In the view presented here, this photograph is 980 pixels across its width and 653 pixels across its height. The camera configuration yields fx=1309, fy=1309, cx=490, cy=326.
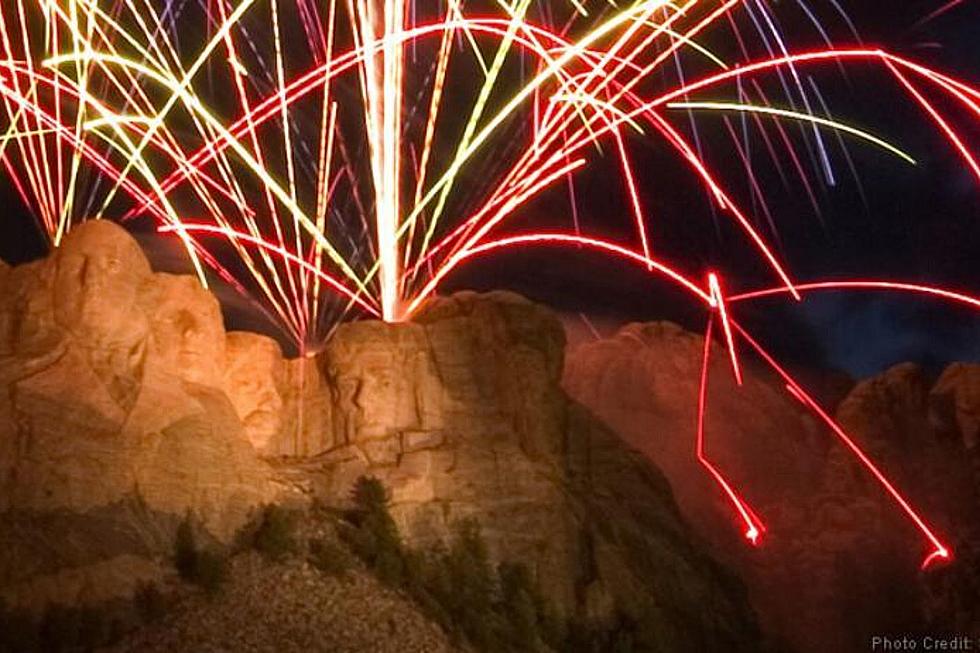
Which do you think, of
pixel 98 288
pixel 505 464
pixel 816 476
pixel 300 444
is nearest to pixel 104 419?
pixel 98 288

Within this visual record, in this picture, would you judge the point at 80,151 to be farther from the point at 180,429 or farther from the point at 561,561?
the point at 561,561

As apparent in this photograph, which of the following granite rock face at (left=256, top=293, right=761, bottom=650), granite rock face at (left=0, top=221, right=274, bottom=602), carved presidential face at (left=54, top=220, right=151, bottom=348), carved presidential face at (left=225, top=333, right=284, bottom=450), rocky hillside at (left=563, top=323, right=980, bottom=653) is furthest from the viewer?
rocky hillside at (left=563, top=323, right=980, bottom=653)

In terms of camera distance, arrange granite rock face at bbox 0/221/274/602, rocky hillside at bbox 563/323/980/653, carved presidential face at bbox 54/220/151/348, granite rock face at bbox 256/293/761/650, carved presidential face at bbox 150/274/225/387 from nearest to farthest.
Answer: granite rock face at bbox 0/221/274/602
carved presidential face at bbox 54/220/151/348
carved presidential face at bbox 150/274/225/387
granite rock face at bbox 256/293/761/650
rocky hillside at bbox 563/323/980/653

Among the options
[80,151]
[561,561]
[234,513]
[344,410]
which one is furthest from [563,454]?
[80,151]

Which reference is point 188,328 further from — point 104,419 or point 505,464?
point 505,464

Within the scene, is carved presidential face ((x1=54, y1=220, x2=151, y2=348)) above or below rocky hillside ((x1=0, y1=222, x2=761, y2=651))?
above

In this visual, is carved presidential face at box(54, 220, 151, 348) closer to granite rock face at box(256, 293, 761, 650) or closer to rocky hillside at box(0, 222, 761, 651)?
rocky hillside at box(0, 222, 761, 651)

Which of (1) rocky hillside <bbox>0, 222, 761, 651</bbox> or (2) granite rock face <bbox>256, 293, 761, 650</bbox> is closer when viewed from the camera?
(1) rocky hillside <bbox>0, 222, 761, 651</bbox>

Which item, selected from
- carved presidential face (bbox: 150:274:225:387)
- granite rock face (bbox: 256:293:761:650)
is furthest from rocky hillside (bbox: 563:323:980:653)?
carved presidential face (bbox: 150:274:225:387)
